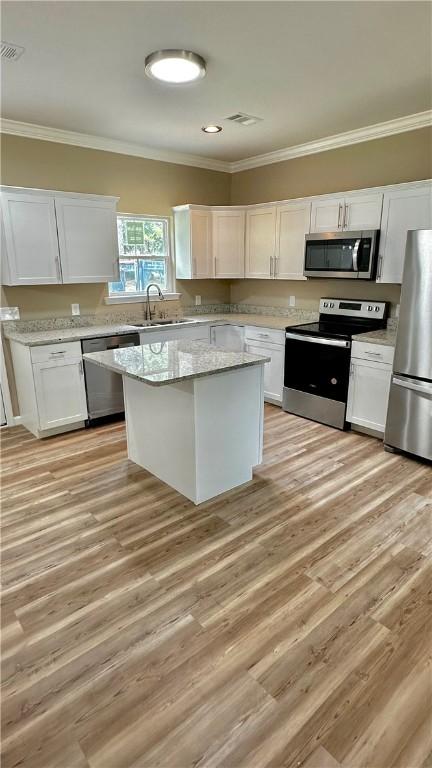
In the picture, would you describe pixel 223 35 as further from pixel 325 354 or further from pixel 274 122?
pixel 325 354

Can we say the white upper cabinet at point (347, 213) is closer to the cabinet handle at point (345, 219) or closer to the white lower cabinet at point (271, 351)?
the cabinet handle at point (345, 219)

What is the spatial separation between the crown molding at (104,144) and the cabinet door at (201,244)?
0.68 meters

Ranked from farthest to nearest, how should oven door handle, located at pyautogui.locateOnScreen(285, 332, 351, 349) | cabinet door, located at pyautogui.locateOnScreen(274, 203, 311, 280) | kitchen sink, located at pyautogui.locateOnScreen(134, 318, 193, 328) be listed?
kitchen sink, located at pyautogui.locateOnScreen(134, 318, 193, 328) < cabinet door, located at pyautogui.locateOnScreen(274, 203, 311, 280) < oven door handle, located at pyautogui.locateOnScreen(285, 332, 351, 349)

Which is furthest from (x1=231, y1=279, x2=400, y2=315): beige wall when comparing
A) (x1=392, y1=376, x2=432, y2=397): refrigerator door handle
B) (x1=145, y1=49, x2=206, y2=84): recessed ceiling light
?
(x1=145, y1=49, x2=206, y2=84): recessed ceiling light

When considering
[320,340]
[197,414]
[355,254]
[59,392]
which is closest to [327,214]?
[355,254]

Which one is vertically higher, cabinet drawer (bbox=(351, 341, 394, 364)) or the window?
the window

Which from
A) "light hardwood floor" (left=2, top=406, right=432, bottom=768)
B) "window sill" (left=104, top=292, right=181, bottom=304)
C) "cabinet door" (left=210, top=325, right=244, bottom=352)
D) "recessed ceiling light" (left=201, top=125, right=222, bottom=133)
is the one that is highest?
"recessed ceiling light" (left=201, top=125, right=222, bottom=133)

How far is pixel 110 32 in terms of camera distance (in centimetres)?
232

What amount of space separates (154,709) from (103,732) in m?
0.19

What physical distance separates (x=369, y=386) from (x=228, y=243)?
259 cm

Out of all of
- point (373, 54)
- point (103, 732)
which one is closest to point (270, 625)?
point (103, 732)

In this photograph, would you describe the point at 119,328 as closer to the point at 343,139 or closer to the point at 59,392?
the point at 59,392

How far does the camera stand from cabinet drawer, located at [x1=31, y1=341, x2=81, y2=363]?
3732 millimetres

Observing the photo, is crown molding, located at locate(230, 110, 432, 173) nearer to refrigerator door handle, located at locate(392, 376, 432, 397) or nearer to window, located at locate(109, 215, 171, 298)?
window, located at locate(109, 215, 171, 298)
